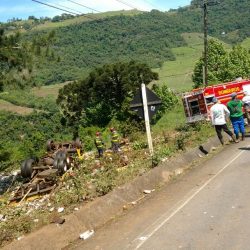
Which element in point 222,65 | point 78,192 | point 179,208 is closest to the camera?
point 179,208

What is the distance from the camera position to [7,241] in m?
6.68

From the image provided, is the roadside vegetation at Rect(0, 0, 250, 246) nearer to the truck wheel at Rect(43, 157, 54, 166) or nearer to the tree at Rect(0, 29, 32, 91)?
the tree at Rect(0, 29, 32, 91)

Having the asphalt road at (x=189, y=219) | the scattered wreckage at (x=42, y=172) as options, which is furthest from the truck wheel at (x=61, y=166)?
the asphalt road at (x=189, y=219)

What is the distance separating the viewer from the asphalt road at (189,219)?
6.35m

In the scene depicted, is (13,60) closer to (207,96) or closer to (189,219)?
(207,96)

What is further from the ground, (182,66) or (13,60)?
(182,66)

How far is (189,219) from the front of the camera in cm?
740

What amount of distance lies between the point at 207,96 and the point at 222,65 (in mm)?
49335

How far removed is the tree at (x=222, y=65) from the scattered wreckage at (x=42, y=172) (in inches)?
2099

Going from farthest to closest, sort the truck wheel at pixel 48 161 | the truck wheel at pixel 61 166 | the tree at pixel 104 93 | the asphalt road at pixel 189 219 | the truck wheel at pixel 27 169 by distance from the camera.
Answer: the tree at pixel 104 93
the truck wheel at pixel 48 161
the truck wheel at pixel 27 169
the truck wheel at pixel 61 166
the asphalt road at pixel 189 219

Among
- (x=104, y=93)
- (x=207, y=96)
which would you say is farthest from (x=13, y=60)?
(x=104, y=93)

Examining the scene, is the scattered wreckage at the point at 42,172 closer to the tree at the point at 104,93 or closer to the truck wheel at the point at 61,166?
the truck wheel at the point at 61,166

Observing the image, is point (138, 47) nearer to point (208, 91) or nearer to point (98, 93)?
point (98, 93)

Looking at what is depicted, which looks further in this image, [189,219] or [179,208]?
[179,208]
